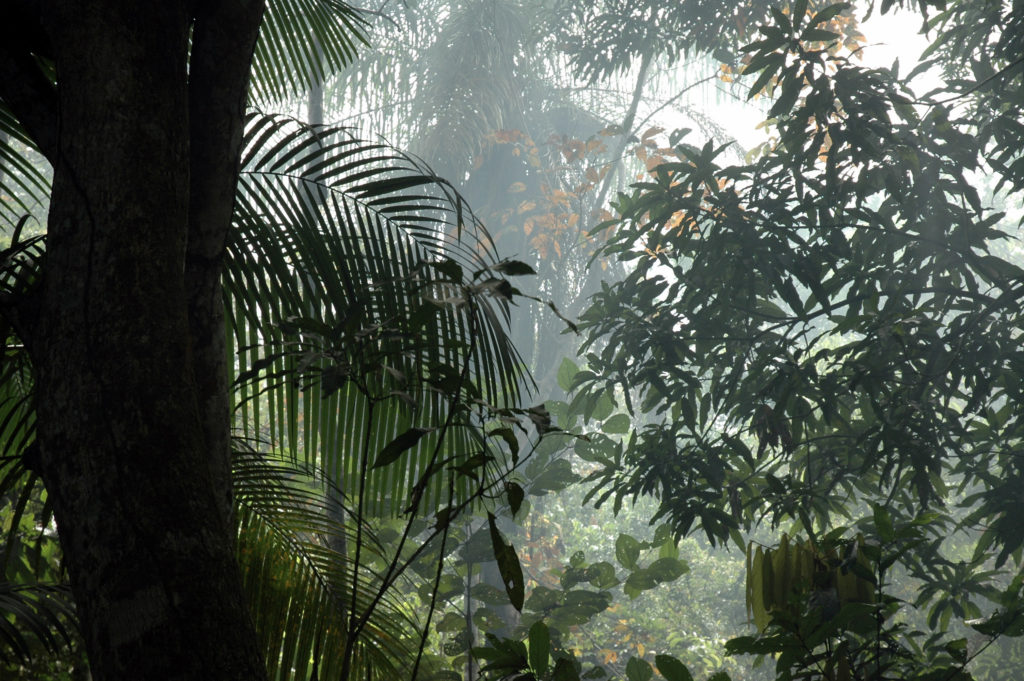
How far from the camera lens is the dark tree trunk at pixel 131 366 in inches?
29.8

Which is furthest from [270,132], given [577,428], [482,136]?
[482,136]

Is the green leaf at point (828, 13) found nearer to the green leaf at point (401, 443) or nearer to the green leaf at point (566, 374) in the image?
the green leaf at point (566, 374)

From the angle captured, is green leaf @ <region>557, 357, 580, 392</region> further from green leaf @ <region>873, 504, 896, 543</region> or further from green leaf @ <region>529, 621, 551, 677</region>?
green leaf @ <region>529, 621, 551, 677</region>

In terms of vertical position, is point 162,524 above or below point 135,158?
below

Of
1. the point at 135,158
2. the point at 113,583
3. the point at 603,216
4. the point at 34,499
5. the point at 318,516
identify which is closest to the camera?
the point at 113,583

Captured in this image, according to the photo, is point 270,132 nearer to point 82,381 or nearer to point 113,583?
point 82,381

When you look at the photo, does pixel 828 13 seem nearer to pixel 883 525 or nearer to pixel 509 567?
pixel 883 525

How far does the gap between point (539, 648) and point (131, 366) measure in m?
0.89

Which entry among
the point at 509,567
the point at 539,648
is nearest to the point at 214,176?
the point at 509,567

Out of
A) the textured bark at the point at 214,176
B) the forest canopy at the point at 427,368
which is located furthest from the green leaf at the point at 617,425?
the textured bark at the point at 214,176

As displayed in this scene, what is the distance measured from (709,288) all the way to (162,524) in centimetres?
316

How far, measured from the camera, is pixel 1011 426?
314 centimetres

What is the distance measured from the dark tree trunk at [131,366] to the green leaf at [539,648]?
61cm

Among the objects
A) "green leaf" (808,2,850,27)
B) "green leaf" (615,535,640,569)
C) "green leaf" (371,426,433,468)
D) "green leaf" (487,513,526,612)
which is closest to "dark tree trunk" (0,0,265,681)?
"green leaf" (371,426,433,468)
